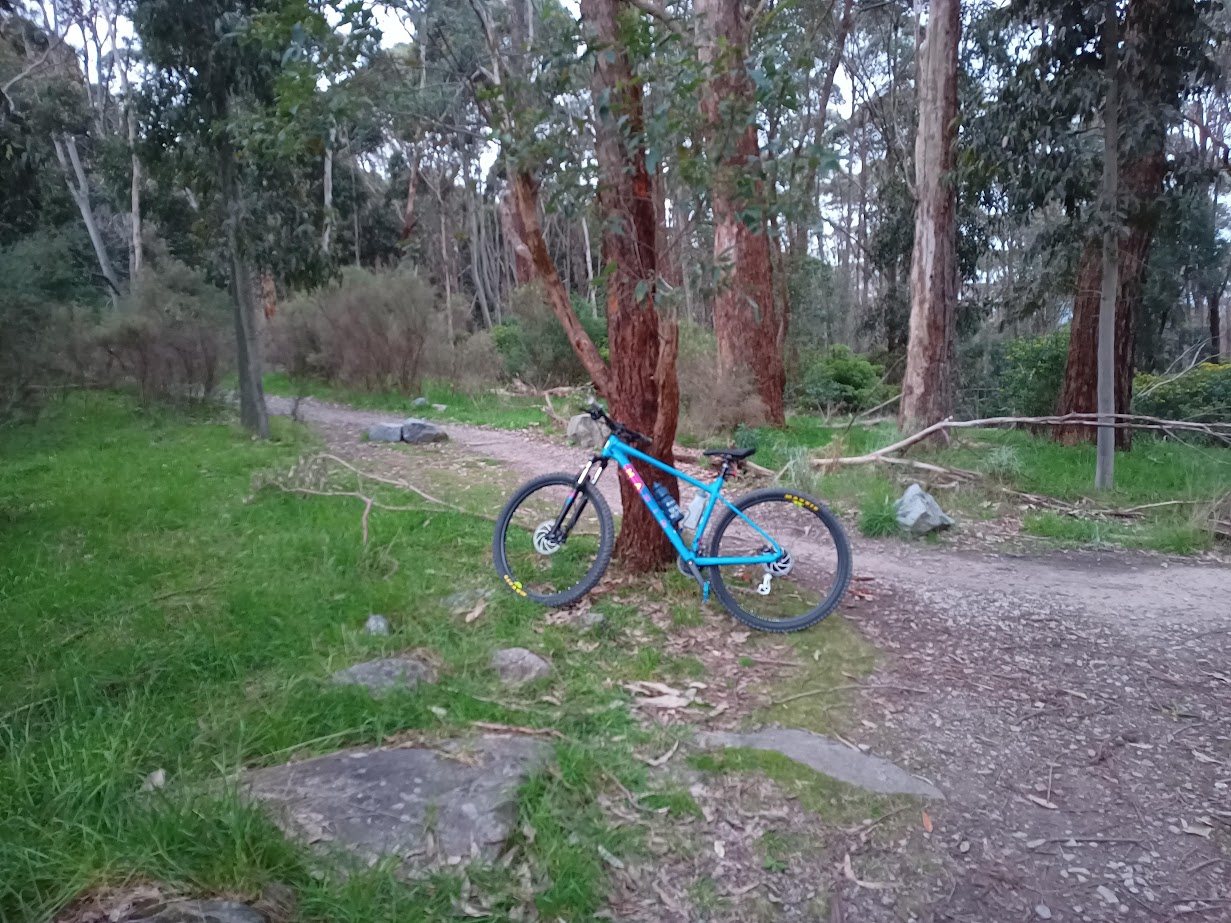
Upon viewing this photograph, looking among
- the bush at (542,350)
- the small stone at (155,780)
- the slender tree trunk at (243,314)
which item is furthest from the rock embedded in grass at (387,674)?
the bush at (542,350)

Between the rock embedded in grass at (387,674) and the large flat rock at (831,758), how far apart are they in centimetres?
132

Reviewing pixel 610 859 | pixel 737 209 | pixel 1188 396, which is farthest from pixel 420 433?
pixel 1188 396

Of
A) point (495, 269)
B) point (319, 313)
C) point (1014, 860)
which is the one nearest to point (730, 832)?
point (1014, 860)

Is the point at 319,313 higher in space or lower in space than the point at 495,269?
lower

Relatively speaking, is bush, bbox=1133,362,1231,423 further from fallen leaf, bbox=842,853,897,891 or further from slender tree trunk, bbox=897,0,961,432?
fallen leaf, bbox=842,853,897,891

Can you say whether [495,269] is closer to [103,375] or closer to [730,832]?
[103,375]

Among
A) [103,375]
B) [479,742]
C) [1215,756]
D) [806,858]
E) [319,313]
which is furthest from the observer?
[319,313]

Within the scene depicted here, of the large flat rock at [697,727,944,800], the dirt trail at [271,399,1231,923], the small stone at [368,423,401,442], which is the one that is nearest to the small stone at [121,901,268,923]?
the dirt trail at [271,399,1231,923]

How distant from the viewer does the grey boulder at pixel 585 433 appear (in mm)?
12047

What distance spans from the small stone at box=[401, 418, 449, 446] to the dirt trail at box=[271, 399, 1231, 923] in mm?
6956

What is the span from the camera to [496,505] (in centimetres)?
786

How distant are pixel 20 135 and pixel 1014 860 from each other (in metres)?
11.4

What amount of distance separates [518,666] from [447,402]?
1343 centimetres

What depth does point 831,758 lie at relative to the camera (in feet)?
12.1
